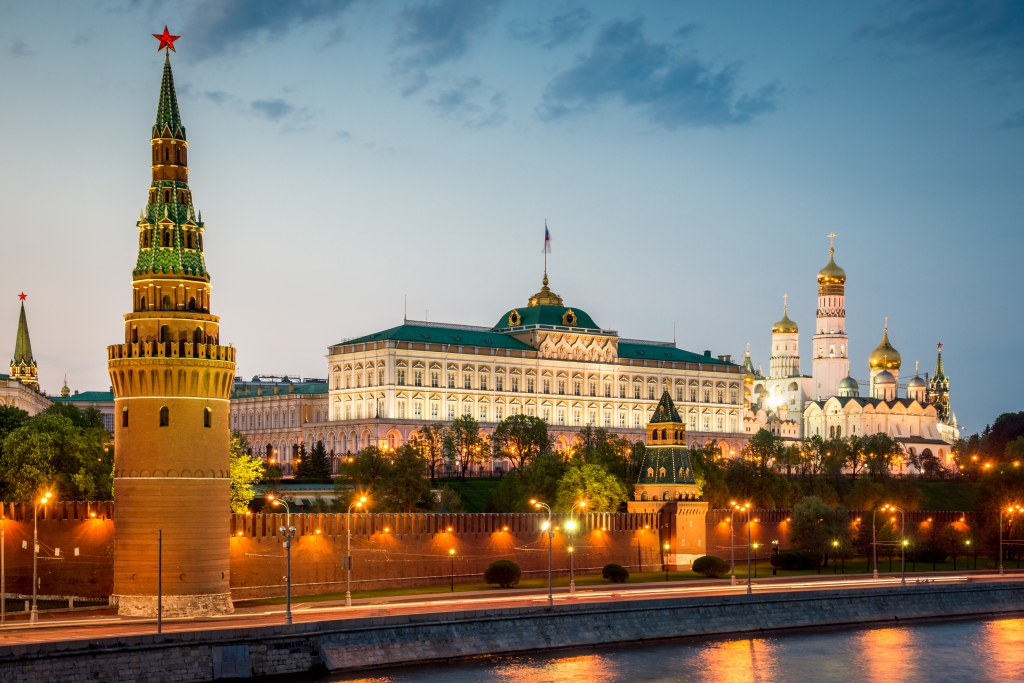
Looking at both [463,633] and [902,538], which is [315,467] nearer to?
[902,538]

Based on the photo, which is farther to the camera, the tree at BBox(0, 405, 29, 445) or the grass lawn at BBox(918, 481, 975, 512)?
the grass lawn at BBox(918, 481, 975, 512)

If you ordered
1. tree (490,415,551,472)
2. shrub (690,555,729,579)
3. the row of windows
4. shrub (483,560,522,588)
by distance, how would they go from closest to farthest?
the row of windows < shrub (483,560,522,588) < shrub (690,555,729,579) < tree (490,415,551,472)

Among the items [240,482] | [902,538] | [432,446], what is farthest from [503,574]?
[432,446]

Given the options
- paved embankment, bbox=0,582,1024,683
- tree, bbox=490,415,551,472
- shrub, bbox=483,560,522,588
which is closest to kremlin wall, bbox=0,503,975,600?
shrub, bbox=483,560,522,588

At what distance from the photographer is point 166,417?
76688mm

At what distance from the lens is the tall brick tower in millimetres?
76062

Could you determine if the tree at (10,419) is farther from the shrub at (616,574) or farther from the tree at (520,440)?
the tree at (520,440)

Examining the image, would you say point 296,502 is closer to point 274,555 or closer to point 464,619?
point 274,555

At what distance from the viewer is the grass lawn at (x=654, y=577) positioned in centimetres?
9175

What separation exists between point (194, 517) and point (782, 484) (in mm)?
80290

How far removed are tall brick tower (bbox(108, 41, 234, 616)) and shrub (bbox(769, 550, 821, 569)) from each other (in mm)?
53232

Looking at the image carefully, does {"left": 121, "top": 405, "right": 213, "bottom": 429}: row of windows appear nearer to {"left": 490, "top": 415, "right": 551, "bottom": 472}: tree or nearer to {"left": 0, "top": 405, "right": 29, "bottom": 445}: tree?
{"left": 0, "top": 405, "right": 29, "bottom": 445}: tree

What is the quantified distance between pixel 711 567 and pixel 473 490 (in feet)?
140

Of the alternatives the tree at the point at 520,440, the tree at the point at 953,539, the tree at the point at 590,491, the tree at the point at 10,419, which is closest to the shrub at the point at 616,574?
the tree at the point at 590,491
